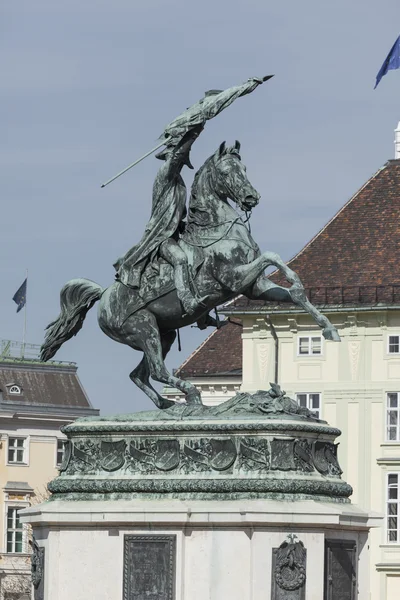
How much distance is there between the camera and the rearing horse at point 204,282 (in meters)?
30.8

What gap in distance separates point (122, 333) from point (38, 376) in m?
74.7

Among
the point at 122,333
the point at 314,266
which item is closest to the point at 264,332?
the point at 314,266

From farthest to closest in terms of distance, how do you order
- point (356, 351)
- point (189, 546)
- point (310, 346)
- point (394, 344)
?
1. point (310, 346)
2. point (356, 351)
3. point (394, 344)
4. point (189, 546)

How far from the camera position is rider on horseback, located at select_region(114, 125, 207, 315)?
31422 millimetres

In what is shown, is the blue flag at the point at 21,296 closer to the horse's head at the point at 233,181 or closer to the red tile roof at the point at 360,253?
the red tile roof at the point at 360,253

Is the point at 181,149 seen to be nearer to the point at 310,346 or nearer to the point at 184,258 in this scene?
the point at 184,258

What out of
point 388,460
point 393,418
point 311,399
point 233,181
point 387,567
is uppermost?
point 311,399

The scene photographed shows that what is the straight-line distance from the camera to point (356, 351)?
3113 inches

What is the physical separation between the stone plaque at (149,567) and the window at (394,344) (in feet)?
160

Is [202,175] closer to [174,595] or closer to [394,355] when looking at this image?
[174,595]

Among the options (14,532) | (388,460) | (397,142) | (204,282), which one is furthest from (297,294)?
(14,532)

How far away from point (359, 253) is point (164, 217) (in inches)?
1953

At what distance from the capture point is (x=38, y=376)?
348ft

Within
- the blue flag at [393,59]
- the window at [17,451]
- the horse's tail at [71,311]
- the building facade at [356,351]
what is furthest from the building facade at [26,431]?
the horse's tail at [71,311]
